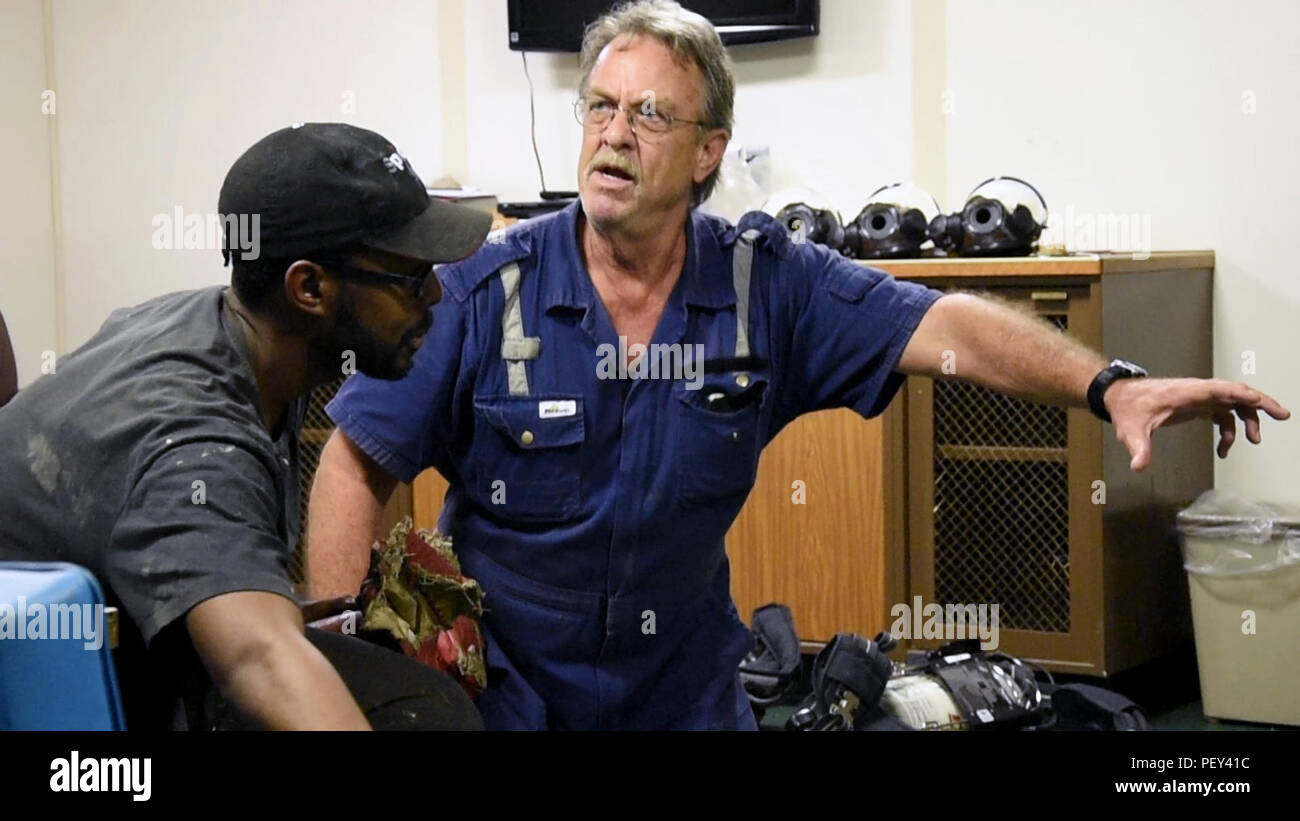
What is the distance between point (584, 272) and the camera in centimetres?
234

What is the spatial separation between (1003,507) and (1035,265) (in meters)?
0.62

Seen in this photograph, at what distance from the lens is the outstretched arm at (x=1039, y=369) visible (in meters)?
2.07

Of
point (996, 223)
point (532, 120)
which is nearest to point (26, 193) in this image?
point (532, 120)

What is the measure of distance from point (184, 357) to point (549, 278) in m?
0.88

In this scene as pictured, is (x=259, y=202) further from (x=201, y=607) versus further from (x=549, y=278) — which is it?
(x=549, y=278)

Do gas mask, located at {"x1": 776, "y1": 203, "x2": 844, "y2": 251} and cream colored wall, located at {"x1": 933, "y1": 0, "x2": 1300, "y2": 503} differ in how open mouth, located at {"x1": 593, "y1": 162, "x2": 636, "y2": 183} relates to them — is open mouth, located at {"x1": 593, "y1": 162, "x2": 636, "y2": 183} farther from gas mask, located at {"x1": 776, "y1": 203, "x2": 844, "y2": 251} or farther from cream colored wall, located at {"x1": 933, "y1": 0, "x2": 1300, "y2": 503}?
cream colored wall, located at {"x1": 933, "y1": 0, "x2": 1300, "y2": 503}

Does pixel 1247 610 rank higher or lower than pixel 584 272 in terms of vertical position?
lower

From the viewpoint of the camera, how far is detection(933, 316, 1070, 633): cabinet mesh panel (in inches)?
158

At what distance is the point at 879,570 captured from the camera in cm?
413

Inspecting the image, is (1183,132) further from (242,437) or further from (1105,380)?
(242,437)

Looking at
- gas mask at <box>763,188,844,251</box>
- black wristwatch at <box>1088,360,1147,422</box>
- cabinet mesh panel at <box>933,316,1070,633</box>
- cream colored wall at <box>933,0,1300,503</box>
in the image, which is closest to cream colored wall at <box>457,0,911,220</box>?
cream colored wall at <box>933,0,1300,503</box>

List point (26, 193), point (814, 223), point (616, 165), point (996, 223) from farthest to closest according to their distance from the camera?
point (26, 193), point (814, 223), point (996, 223), point (616, 165)

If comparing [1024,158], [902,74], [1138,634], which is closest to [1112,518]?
[1138,634]

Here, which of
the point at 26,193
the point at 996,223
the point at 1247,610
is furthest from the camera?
the point at 26,193
